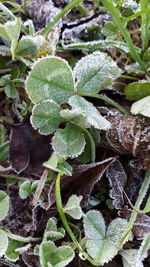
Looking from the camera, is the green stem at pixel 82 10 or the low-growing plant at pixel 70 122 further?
the green stem at pixel 82 10

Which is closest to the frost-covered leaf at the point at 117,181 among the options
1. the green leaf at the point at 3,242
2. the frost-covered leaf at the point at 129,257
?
the frost-covered leaf at the point at 129,257

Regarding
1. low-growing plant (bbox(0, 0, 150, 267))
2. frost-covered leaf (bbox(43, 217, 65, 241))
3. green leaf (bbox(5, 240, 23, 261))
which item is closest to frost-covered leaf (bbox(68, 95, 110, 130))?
low-growing plant (bbox(0, 0, 150, 267))

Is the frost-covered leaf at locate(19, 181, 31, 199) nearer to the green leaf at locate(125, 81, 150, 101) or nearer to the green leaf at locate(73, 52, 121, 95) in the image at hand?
the green leaf at locate(73, 52, 121, 95)

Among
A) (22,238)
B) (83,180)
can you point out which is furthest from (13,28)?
(22,238)

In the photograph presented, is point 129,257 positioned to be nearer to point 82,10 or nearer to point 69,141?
point 69,141

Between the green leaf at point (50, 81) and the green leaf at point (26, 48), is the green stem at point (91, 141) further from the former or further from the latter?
the green leaf at point (26, 48)

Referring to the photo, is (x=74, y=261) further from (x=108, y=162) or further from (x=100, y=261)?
(x=108, y=162)
